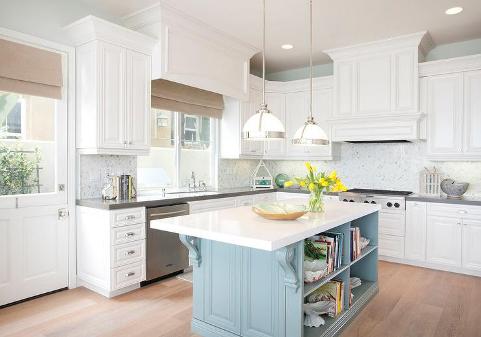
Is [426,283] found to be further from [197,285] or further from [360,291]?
[197,285]

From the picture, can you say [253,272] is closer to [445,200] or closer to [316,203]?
[316,203]

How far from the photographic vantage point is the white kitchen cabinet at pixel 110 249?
337 cm

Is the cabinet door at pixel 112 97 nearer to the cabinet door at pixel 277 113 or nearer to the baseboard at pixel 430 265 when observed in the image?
the cabinet door at pixel 277 113

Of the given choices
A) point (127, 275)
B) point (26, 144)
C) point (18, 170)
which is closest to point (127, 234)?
point (127, 275)

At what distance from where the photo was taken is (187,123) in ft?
16.4

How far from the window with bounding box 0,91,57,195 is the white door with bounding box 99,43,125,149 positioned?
0.50m

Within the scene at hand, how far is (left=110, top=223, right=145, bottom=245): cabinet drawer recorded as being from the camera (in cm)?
338

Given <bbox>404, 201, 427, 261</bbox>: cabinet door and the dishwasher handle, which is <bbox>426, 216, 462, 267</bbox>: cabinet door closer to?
<bbox>404, 201, 427, 261</bbox>: cabinet door

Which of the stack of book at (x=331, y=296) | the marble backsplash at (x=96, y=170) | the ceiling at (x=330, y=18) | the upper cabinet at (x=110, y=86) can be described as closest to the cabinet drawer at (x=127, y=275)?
the marble backsplash at (x=96, y=170)

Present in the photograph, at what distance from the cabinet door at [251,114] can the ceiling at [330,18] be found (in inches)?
32.6

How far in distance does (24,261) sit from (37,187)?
69cm

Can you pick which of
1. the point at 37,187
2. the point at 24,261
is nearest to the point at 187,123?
the point at 37,187

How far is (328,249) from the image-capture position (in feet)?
8.75

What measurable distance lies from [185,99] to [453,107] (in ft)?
11.1
